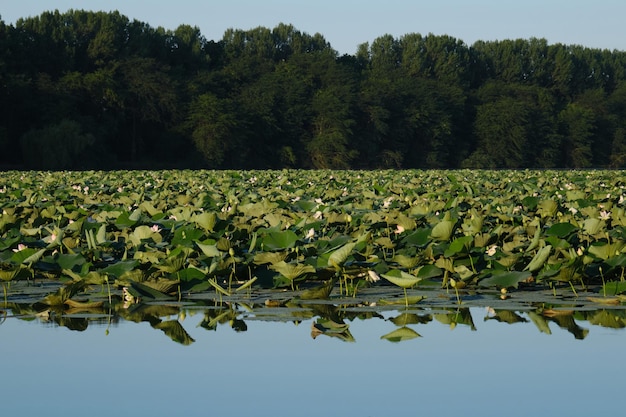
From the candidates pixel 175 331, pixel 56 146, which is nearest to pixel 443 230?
pixel 175 331

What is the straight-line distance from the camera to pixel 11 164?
154ft

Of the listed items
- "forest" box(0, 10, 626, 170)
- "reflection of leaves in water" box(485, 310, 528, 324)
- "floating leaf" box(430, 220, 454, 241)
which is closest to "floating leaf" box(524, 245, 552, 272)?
"reflection of leaves in water" box(485, 310, 528, 324)

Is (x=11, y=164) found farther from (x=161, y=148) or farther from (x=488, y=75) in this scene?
(x=488, y=75)

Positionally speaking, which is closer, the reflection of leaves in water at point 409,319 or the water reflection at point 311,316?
the water reflection at point 311,316

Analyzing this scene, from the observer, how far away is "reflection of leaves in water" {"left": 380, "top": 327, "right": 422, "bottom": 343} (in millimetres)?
4359

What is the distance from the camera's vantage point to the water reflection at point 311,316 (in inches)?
181

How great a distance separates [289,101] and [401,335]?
200 ft

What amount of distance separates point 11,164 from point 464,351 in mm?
44966

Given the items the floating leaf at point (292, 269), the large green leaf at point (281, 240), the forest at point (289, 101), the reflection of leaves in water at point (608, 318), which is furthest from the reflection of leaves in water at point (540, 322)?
the forest at point (289, 101)

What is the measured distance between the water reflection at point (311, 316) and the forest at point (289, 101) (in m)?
38.2

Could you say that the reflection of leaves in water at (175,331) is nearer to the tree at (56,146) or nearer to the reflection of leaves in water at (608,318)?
the reflection of leaves in water at (608,318)

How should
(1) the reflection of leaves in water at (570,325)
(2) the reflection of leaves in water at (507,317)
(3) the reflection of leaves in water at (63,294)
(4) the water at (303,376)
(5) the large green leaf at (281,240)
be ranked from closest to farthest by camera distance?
(4) the water at (303,376)
(1) the reflection of leaves in water at (570,325)
(2) the reflection of leaves in water at (507,317)
(3) the reflection of leaves in water at (63,294)
(5) the large green leaf at (281,240)

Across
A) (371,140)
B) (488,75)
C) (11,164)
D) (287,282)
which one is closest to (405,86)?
(371,140)

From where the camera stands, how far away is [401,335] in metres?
4.44
